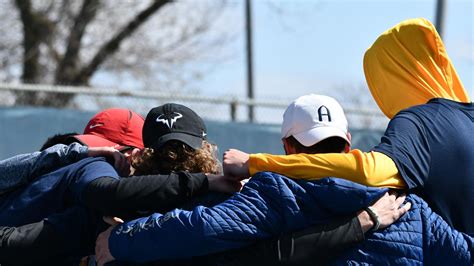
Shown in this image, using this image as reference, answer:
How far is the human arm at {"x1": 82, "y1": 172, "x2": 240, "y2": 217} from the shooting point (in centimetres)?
354

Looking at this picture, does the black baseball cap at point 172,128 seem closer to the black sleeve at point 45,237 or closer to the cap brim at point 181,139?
the cap brim at point 181,139

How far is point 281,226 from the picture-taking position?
3422mm

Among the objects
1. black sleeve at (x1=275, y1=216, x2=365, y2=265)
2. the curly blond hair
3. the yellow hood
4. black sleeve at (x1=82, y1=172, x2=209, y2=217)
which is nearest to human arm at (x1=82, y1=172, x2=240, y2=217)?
black sleeve at (x1=82, y1=172, x2=209, y2=217)

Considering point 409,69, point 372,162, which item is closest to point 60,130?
point 409,69

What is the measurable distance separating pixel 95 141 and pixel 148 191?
30.9 inches

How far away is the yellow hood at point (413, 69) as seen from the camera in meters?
4.19

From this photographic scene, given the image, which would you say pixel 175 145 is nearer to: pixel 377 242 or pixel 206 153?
pixel 206 153

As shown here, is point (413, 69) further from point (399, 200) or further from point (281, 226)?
point (281, 226)

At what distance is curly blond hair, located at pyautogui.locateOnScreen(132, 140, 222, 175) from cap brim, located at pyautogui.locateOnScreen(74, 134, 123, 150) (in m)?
0.47

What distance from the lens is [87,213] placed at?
3.78 metres

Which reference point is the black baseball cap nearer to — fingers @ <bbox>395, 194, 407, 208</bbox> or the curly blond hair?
the curly blond hair

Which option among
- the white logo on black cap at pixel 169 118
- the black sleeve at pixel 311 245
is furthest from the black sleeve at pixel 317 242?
the white logo on black cap at pixel 169 118

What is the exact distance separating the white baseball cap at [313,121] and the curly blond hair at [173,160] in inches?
12.8

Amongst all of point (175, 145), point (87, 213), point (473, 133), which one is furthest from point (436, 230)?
point (87, 213)
